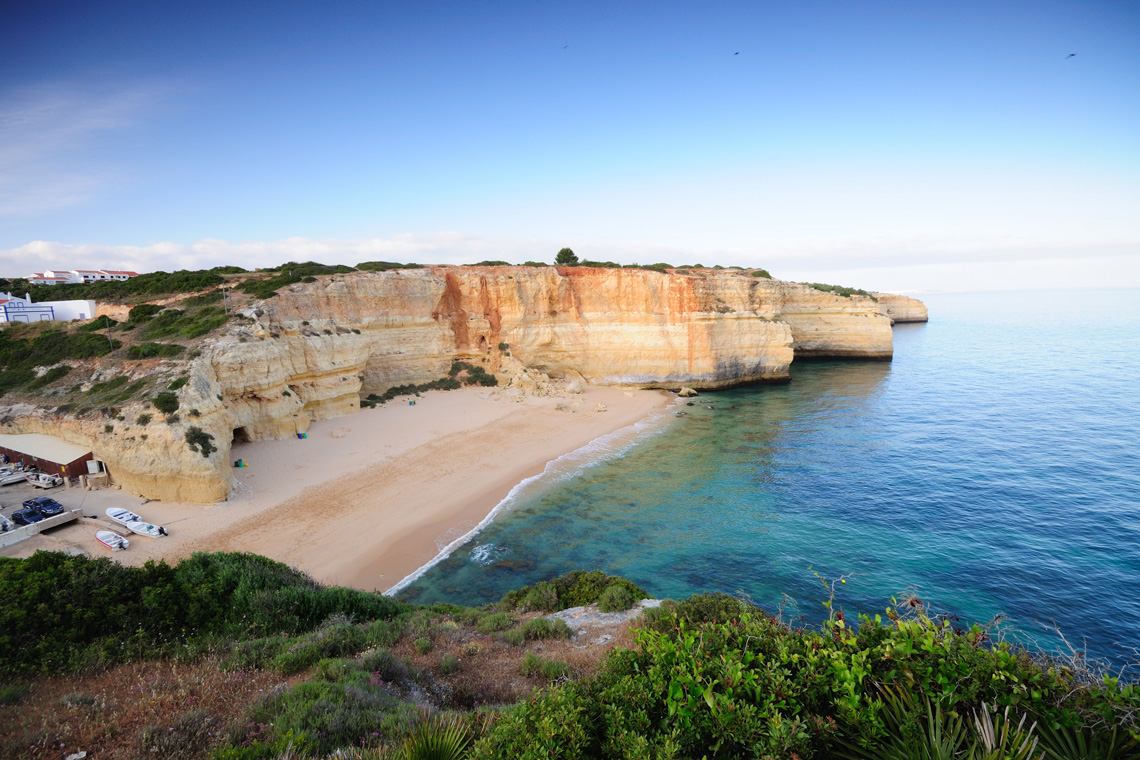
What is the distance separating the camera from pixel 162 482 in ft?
62.1

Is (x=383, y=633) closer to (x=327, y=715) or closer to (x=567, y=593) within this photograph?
(x=327, y=715)

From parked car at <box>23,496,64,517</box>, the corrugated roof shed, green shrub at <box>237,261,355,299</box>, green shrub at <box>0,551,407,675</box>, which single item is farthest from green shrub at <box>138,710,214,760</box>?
green shrub at <box>237,261,355,299</box>

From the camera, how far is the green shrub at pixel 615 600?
40.0ft

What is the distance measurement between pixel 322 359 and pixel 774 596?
88.2ft

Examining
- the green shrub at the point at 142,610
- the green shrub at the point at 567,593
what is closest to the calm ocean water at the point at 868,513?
the green shrub at the point at 567,593

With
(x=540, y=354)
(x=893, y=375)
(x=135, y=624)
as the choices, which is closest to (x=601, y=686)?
(x=135, y=624)

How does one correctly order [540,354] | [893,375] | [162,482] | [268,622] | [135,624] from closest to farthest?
1. [135,624]
2. [268,622]
3. [162,482]
4. [540,354]
5. [893,375]

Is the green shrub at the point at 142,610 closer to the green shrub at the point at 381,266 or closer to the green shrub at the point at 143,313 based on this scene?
the green shrub at the point at 143,313

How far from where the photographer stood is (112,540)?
51.5ft

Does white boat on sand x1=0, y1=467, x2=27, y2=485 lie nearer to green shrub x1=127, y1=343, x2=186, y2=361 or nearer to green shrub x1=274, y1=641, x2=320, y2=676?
green shrub x1=127, y1=343, x2=186, y2=361

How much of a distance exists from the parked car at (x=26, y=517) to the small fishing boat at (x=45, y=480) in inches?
119

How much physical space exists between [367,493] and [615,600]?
13.7m

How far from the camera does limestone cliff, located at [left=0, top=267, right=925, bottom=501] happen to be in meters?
28.1

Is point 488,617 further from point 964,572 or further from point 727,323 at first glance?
point 727,323
